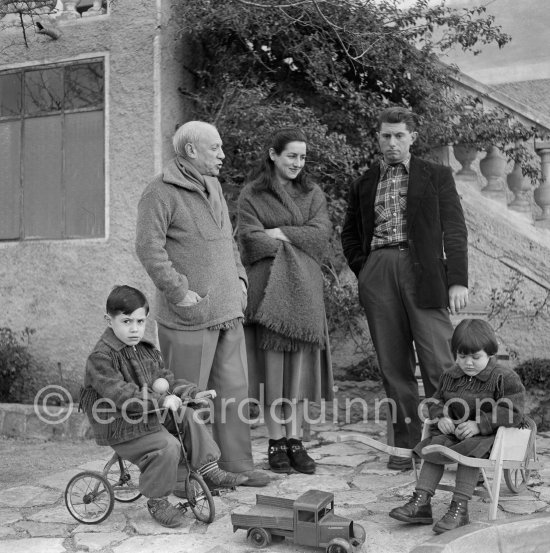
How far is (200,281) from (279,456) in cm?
125

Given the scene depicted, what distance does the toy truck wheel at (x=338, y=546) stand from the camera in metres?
3.32

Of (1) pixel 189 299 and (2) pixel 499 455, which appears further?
(1) pixel 189 299

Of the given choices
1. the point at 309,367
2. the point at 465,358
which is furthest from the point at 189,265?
the point at 465,358

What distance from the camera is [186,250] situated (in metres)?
4.34

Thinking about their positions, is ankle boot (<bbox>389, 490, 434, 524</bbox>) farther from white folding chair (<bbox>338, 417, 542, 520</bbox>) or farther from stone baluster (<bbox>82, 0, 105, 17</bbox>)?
stone baluster (<bbox>82, 0, 105, 17</bbox>)

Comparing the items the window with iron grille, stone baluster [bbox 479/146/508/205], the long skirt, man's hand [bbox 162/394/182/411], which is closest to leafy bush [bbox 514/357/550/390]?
stone baluster [bbox 479/146/508/205]

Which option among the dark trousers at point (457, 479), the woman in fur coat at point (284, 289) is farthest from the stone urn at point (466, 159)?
the dark trousers at point (457, 479)

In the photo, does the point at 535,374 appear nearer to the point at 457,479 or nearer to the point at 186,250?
the point at 457,479

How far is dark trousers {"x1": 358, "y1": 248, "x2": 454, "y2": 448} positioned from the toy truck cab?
1.42m

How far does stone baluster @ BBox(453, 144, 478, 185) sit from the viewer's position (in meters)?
7.15

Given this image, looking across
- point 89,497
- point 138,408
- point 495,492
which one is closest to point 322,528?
point 495,492

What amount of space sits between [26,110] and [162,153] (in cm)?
159

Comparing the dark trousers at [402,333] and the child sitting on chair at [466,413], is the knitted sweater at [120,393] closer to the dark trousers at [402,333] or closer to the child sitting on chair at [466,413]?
the child sitting on chair at [466,413]

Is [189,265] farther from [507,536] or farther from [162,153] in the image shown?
[162,153]
